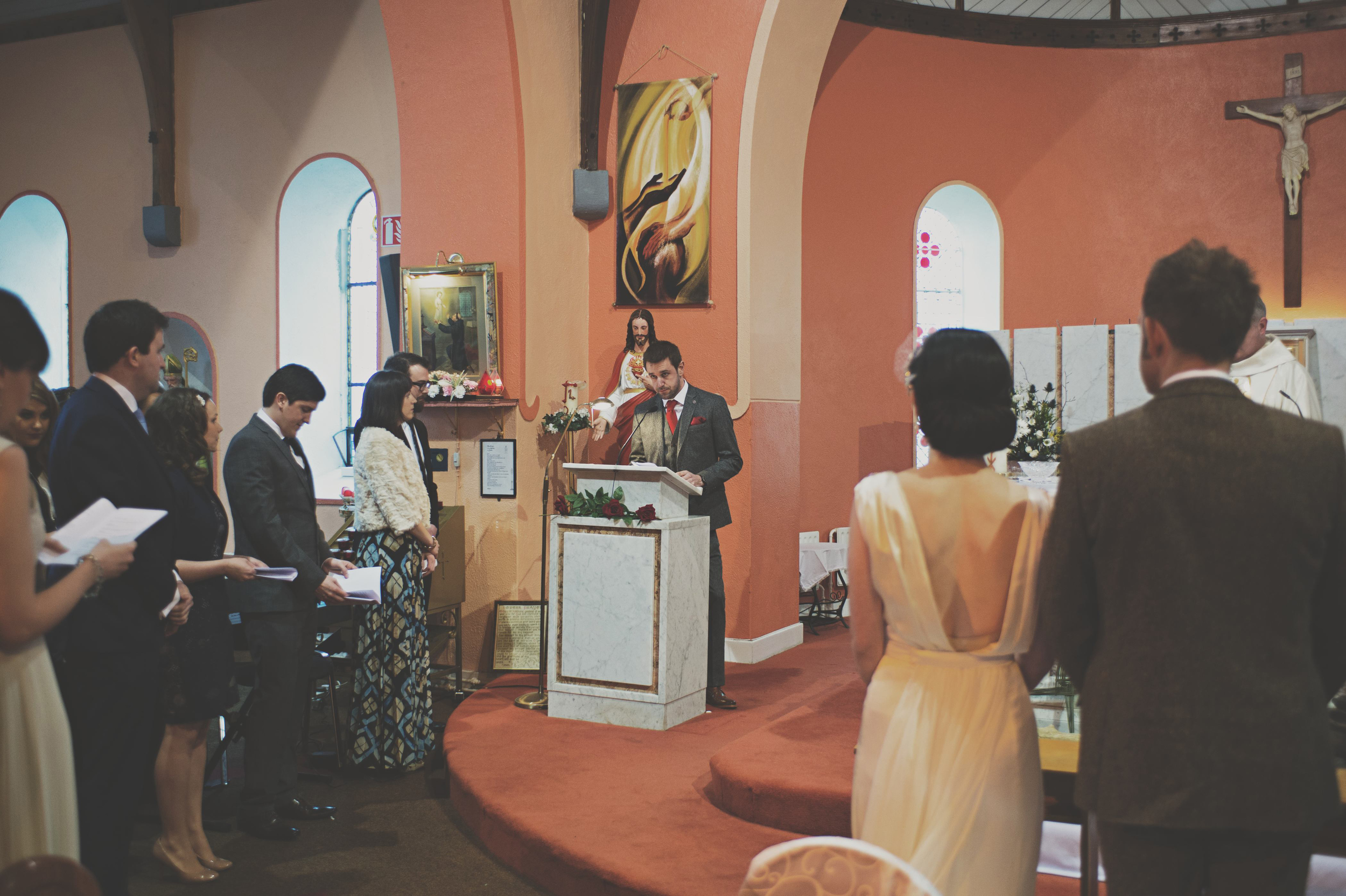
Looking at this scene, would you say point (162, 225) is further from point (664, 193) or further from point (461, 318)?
point (664, 193)

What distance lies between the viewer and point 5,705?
2.12 meters

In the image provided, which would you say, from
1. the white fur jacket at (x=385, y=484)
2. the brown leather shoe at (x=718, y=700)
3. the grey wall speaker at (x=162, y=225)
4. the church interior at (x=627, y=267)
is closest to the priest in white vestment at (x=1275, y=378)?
the church interior at (x=627, y=267)

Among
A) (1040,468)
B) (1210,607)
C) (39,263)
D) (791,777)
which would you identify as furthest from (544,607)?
(39,263)

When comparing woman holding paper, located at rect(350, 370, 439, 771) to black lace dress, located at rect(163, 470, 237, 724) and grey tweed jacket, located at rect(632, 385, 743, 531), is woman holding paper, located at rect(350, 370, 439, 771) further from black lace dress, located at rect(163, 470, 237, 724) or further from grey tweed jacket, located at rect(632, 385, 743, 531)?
grey tweed jacket, located at rect(632, 385, 743, 531)

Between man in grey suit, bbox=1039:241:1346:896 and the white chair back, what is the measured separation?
1.89 ft

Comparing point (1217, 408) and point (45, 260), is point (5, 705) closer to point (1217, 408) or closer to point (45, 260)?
point (1217, 408)

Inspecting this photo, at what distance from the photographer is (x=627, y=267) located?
Result: 688 cm

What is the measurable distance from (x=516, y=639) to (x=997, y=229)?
6.06 meters

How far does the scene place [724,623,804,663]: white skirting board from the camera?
663 centimetres

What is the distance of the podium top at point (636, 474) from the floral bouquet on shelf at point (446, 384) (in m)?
1.43

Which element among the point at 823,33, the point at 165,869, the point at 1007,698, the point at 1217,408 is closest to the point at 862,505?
the point at 1007,698

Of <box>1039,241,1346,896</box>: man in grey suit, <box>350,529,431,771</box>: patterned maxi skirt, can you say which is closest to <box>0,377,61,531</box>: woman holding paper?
<box>350,529,431,771</box>: patterned maxi skirt

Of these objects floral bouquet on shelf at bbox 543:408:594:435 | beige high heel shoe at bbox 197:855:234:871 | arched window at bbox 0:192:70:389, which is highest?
arched window at bbox 0:192:70:389

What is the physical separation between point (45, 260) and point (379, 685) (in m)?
7.22
